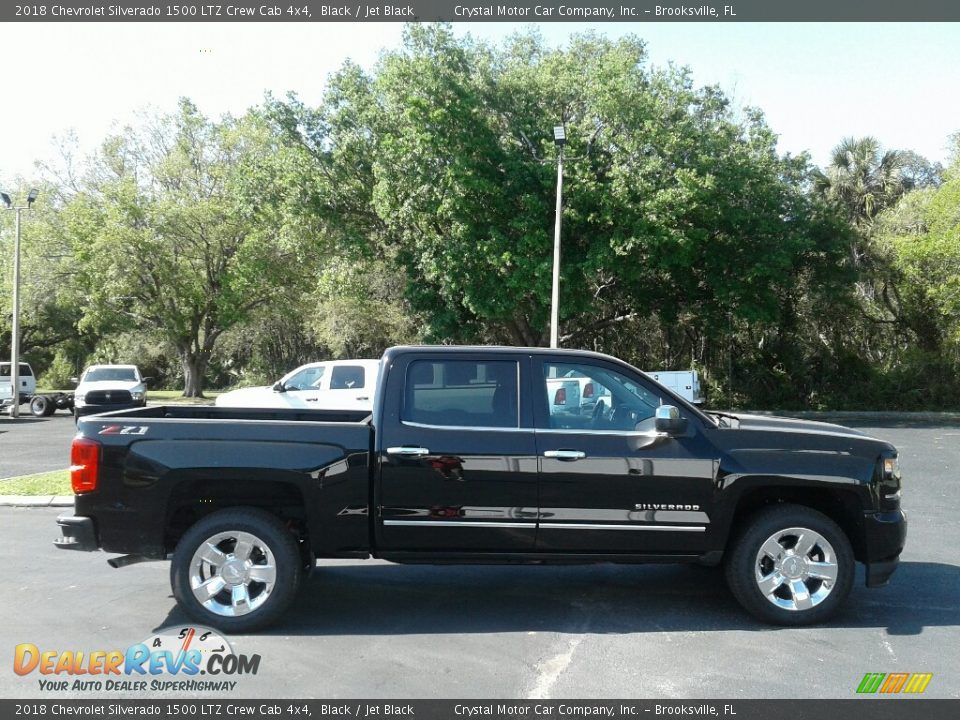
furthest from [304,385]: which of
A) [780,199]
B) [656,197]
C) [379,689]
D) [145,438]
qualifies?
[780,199]

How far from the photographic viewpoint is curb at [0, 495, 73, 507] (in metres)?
10.6

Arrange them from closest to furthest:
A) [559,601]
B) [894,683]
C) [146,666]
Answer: [894,683]
[146,666]
[559,601]

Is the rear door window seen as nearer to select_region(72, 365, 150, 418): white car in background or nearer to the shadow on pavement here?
the shadow on pavement

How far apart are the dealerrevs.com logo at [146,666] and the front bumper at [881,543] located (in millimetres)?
4219

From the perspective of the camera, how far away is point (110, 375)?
26.0 meters

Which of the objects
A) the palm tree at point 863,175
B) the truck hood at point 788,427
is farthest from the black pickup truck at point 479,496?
the palm tree at point 863,175

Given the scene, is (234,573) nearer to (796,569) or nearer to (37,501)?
(796,569)

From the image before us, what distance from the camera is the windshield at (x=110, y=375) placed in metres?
26.0

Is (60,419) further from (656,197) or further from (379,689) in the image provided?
(379,689)

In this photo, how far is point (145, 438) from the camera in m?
5.90
